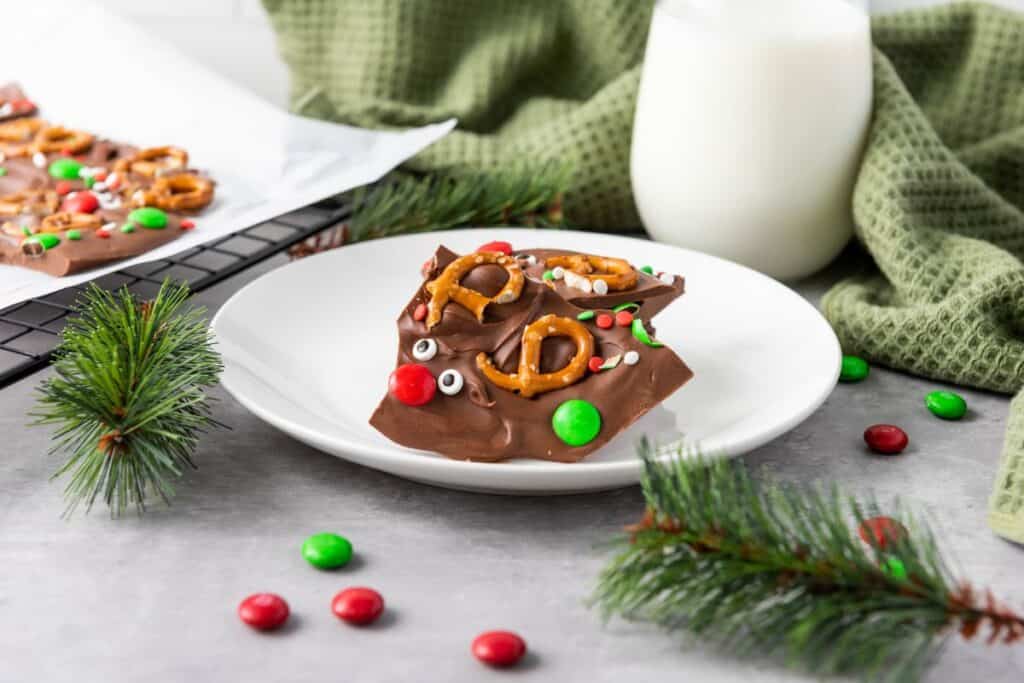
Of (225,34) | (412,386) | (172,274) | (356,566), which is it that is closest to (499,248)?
(412,386)

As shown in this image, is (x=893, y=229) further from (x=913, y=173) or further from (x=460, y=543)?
(x=460, y=543)

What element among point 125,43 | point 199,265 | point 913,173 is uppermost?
point 913,173

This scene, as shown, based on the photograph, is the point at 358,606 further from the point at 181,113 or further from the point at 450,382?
the point at 181,113

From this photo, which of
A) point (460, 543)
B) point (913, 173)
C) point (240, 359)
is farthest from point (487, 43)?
point (460, 543)

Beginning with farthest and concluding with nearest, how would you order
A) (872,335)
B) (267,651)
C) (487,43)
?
(487,43) < (872,335) < (267,651)

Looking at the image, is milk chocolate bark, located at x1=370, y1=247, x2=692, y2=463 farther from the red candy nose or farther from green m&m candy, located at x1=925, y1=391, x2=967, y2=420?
green m&m candy, located at x1=925, y1=391, x2=967, y2=420

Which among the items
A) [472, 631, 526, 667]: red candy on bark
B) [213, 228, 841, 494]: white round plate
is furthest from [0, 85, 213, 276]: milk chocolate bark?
[472, 631, 526, 667]: red candy on bark

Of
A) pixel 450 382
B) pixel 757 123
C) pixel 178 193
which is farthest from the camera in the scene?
pixel 178 193
